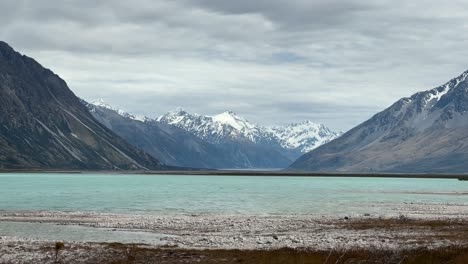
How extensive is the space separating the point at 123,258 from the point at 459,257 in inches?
801

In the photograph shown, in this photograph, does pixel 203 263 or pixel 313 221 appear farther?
pixel 313 221

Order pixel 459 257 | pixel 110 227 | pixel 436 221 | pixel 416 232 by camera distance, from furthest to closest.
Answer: pixel 436 221 → pixel 110 227 → pixel 416 232 → pixel 459 257

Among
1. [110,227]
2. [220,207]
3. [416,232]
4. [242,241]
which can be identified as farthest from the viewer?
[220,207]

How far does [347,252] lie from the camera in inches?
1623

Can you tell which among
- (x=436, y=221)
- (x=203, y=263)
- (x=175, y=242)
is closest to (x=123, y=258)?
(x=203, y=263)

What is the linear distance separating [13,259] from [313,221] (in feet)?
121

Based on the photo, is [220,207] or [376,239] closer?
[376,239]

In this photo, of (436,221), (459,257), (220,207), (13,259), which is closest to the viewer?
(459,257)

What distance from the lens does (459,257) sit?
3838cm

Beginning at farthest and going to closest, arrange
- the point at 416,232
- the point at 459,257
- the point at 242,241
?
the point at 416,232 → the point at 242,241 → the point at 459,257

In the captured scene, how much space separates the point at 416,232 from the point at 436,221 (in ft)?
39.1

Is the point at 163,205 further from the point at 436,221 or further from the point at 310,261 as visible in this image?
the point at 310,261

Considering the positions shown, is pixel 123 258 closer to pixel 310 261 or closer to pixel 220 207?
pixel 310 261

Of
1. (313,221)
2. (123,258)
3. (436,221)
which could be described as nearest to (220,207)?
(313,221)
